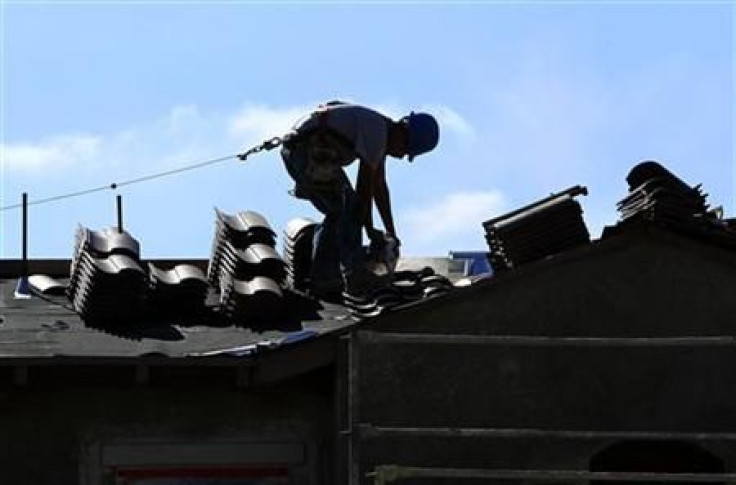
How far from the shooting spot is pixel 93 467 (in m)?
14.5

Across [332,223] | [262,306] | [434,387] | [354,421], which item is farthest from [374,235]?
[354,421]

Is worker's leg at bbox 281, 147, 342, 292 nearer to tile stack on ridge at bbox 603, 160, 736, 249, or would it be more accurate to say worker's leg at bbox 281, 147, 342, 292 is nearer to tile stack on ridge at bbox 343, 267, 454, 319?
tile stack on ridge at bbox 343, 267, 454, 319

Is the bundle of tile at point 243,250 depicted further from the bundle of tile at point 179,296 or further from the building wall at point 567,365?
the building wall at point 567,365

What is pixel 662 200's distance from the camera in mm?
14375

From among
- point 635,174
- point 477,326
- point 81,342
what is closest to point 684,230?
point 635,174

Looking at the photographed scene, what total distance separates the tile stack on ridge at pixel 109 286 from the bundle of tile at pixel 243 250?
874 mm

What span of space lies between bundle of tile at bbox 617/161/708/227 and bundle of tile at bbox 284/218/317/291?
3.34 meters

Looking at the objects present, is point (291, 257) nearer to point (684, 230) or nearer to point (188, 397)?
point (188, 397)

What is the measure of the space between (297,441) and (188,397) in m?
0.95

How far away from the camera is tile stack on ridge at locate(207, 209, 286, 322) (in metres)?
15.5

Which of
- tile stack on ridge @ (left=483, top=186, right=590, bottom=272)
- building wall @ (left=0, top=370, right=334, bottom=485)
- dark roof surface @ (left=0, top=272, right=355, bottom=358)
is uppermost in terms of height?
tile stack on ridge @ (left=483, top=186, right=590, bottom=272)

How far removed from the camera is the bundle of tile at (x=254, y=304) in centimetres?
1548

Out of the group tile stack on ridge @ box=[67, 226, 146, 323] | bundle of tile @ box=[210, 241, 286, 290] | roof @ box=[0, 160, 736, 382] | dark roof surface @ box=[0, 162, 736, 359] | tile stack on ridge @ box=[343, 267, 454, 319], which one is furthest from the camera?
bundle of tile @ box=[210, 241, 286, 290]

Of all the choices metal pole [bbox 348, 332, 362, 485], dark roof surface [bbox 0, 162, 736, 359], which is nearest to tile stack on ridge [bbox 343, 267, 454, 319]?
dark roof surface [bbox 0, 162, 736, 359]
